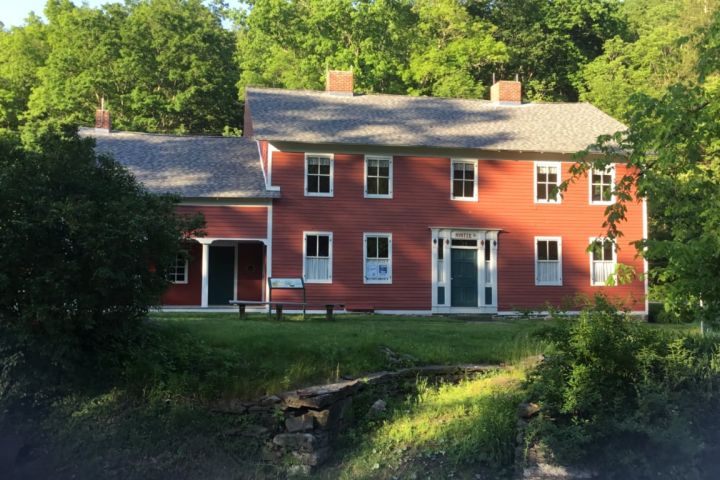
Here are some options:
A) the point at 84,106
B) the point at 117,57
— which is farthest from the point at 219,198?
the point at 117,57

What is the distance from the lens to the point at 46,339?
8.16m

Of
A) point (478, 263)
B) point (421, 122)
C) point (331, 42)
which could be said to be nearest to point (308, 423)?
point (478, 263)

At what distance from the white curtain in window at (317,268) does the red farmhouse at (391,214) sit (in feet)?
0.13

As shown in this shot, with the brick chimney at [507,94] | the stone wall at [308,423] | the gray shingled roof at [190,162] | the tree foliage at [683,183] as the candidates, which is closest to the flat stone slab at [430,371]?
the stone wall at [308,423]

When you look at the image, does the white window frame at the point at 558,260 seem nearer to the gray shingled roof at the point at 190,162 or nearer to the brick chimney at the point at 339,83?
the gray shingled roof at the point at 190,162

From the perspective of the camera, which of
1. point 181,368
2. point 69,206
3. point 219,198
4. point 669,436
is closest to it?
point 669,436

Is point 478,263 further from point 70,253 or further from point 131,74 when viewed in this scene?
point 131,74

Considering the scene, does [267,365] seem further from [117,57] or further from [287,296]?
[117,57]

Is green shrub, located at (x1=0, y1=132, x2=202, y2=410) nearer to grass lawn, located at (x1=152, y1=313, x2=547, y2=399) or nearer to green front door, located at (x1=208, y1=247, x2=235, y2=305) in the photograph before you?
grass lawn, located at (x1=152, y1=313, x2=547, y2=399)

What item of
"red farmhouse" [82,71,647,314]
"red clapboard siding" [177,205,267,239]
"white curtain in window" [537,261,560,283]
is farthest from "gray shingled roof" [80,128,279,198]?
"white curtain in window" [537,261,560,283]

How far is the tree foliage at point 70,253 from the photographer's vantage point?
7926mm

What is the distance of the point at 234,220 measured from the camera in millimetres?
19484

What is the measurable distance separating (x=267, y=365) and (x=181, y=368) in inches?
47.4

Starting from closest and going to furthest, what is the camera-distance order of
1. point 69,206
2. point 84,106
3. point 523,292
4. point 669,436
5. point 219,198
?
point 669,436 < point 69,206 < point 219,198 < point 523,292 < point 84,106
